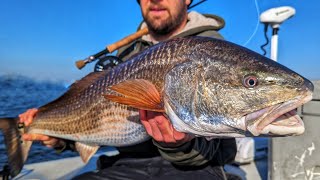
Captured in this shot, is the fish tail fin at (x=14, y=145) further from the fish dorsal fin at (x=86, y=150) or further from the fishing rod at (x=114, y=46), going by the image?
the fishing rod at (x=114, y=46)

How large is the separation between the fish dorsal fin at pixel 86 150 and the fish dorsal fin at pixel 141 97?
1.15m

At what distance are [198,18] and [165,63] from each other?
4.90 feet

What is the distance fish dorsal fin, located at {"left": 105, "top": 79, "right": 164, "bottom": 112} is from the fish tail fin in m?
1.69

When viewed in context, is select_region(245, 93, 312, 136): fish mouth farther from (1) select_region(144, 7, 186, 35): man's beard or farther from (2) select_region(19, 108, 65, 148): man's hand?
(2) select_region(19, 108, 65, 148): man's hand

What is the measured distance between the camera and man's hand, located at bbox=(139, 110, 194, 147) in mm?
2037

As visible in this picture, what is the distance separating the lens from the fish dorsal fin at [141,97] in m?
1.90

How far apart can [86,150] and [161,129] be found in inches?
45.6

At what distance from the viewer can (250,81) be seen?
5.64ft

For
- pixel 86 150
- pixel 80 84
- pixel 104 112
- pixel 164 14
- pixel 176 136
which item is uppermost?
pixel 164 14

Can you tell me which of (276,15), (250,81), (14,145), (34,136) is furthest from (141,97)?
(276,15)

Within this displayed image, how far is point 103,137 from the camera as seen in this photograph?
2.61m

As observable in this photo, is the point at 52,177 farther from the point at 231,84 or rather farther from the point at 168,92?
the point at 231,84

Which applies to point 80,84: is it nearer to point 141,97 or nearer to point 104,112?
point 104,112

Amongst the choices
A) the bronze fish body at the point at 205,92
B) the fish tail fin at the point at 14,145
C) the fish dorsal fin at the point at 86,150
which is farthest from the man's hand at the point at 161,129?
the fish tail fin at the point at 14,145
